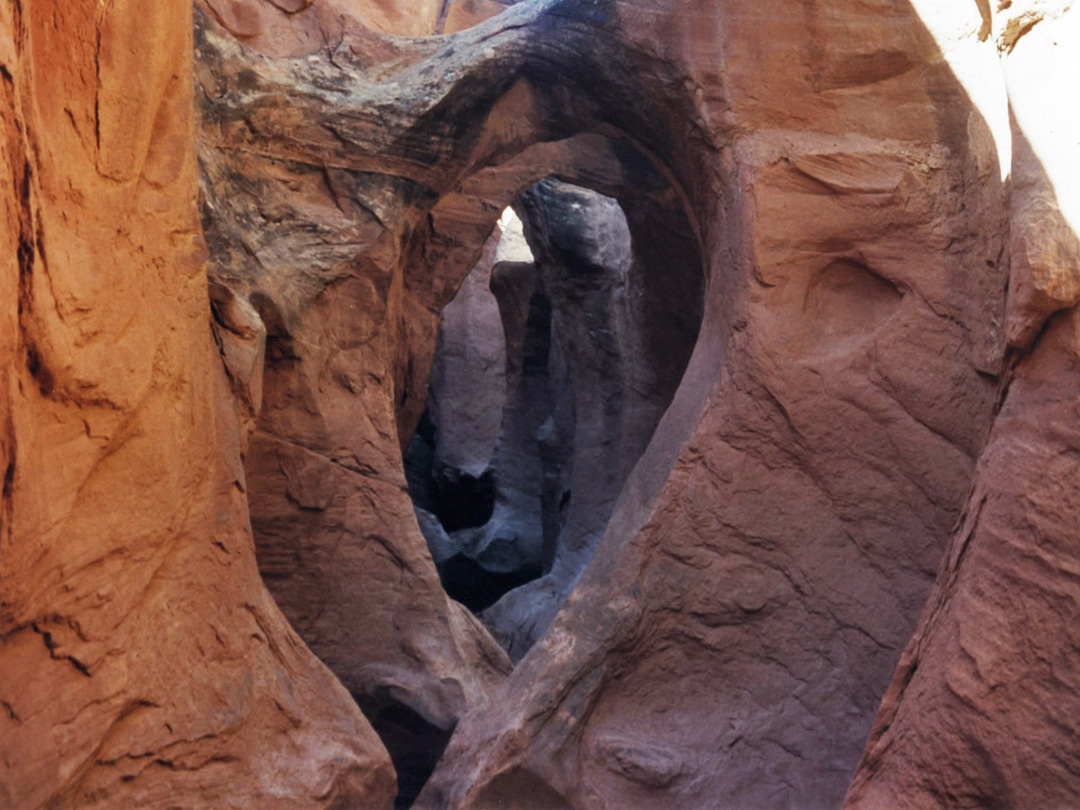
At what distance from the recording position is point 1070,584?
1972mm

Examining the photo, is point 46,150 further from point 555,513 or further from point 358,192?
point 555,513

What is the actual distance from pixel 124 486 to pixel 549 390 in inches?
244

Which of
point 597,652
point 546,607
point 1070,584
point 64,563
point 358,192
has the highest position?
point 358,192

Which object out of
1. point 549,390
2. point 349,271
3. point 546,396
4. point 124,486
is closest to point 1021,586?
point 124,486

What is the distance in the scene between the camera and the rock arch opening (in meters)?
6.12

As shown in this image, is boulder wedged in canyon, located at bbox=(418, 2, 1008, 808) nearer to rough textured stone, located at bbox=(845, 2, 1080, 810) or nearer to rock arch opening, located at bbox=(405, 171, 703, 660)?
rough textured stone, located at bbox=(845, 2, 1080, 810)

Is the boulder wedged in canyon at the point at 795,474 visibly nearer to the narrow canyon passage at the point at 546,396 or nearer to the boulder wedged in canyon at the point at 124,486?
the boulder wedged in canyon at the point at 124,486

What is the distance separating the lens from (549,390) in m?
8.55

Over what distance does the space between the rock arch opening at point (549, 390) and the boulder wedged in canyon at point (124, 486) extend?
326 centimetres

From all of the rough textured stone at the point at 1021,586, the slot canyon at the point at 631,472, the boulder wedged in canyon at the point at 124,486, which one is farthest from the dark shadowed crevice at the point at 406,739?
the rough textured stone at the point at 1021,586

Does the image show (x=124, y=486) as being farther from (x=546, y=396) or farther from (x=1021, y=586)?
(x=546, y=396)

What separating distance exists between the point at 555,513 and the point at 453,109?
12.1ft

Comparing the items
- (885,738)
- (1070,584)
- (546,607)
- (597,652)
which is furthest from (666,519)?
(546,607)

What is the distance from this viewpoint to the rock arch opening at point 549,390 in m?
6.12
